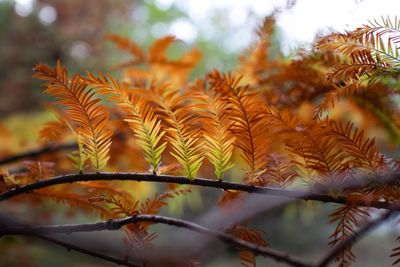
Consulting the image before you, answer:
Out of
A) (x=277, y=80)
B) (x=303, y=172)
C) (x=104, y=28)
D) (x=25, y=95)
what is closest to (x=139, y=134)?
(x=303, y=172)

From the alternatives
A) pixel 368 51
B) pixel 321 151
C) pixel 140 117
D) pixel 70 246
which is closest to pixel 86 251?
pixel 70 246

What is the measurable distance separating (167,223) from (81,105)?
16 centimetres

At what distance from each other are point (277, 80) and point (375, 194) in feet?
1.32

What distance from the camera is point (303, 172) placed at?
454 mm

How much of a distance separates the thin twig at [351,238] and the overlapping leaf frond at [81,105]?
0.86ft

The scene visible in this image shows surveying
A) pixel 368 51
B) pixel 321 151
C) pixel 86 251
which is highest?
pixel 368 51

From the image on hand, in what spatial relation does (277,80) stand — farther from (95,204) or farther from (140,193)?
(140,193)

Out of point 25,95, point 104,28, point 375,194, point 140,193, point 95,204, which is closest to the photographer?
point 375,194

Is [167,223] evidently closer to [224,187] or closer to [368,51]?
[224,187]

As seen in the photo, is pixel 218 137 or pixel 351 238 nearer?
pixel 351 238

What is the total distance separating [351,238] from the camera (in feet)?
1.07

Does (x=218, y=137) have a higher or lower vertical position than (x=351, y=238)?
higher

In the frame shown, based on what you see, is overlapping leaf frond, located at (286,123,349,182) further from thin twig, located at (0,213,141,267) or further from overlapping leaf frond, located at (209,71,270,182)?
thin twig, located at (0,213,141,267)

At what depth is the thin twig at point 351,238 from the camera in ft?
0.96
